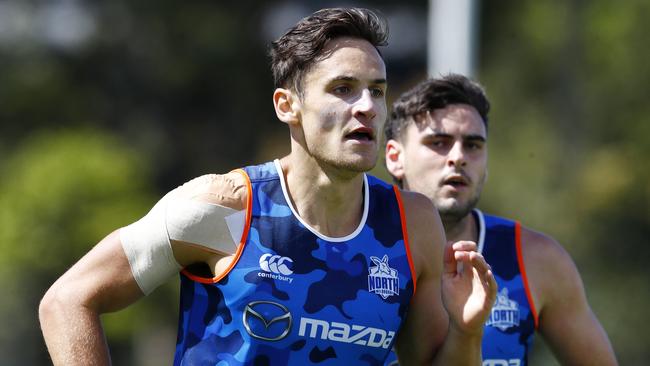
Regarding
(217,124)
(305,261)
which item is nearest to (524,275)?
(305,261)

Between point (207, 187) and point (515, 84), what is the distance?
2330 centimetres

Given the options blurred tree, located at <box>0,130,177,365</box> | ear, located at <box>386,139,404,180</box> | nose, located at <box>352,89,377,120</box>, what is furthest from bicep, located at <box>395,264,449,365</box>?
blurred tree, located at <box>0,130,177,365</box>

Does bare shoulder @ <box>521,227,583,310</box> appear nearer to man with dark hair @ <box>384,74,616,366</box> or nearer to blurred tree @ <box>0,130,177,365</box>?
man with dark hair @ <box>384,74,616,366</box>

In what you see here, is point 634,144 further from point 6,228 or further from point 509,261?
point 509,261

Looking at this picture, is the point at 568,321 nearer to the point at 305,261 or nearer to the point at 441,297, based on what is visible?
the point at 441,297

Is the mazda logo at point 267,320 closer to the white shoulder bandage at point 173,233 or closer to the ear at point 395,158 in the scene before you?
the white shoulder bandage at point 173,233

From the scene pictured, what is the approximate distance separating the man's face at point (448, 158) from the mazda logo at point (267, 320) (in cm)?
145

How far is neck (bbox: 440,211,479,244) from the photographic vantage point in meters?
6.54

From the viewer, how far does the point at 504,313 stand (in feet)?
21.1

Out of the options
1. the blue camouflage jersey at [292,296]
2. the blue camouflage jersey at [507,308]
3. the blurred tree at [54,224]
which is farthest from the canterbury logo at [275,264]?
the blurred tree at [54,224]

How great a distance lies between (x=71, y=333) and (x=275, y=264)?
823 millimetres

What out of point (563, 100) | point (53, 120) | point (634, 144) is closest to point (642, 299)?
point (634, 144)

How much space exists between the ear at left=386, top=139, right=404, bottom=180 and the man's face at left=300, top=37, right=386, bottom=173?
138 cm

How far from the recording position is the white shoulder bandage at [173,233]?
5.18m
